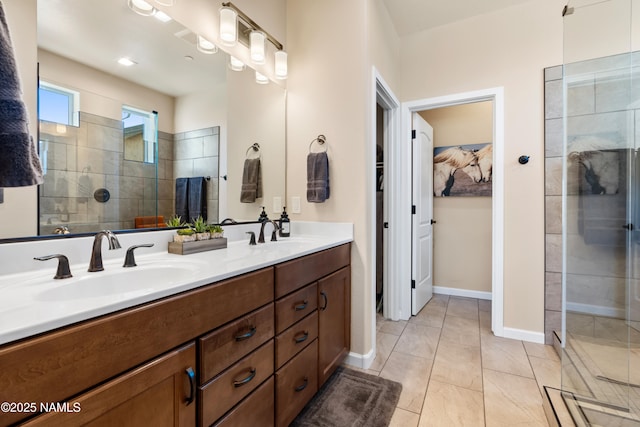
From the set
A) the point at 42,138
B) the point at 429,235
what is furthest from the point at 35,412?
the point at 429,235

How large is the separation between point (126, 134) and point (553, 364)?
2.98m

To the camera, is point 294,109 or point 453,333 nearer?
point 294,109

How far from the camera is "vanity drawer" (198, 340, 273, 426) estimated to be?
878 mm

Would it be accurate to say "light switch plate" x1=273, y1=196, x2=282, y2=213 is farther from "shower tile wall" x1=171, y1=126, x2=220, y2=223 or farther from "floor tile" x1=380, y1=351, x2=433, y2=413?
"floor tile" x1=380, y1=351, x2=433, y2=413

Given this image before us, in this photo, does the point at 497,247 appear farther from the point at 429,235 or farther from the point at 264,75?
the point at 264,75

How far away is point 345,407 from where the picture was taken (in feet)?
5.02

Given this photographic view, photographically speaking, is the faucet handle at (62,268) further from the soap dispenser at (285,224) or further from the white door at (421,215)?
the white door at (421,215)

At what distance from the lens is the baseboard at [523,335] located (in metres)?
2.32

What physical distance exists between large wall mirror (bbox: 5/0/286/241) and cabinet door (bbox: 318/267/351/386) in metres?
0.74

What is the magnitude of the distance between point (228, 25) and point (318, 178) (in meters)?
1.07

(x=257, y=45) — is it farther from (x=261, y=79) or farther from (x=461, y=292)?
(x=461, y=292)

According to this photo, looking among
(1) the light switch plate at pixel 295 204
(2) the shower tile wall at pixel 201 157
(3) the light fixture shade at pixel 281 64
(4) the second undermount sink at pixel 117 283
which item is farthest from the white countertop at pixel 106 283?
(3) the light fixture shade at pixel 281 64

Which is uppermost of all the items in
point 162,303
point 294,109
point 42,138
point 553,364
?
point 294,109

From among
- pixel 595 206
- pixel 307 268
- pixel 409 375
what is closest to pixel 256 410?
pixel 307 268
